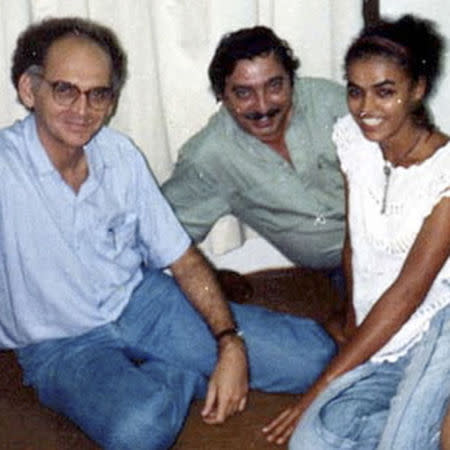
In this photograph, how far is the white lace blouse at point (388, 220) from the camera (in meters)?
1.69

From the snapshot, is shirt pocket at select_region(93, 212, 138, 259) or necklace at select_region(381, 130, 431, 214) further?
shirt pocket at select_region(93, 212, 138, 259)

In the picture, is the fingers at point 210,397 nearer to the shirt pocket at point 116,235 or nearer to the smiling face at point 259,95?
the shirt pocket at point 116,235

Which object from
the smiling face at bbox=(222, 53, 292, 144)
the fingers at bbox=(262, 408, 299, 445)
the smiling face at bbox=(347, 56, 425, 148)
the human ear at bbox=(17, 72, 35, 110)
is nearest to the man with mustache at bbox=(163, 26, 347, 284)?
the smiling face at bbox=(222, 53, 292, 144)

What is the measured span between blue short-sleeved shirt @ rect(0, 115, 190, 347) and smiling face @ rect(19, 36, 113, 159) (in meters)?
0.07

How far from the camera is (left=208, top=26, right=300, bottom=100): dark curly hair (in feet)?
6.77

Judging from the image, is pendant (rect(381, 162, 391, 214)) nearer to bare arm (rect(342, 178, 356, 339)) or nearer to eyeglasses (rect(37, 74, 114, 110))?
bare arm (rect(342, 178, 356, 339))

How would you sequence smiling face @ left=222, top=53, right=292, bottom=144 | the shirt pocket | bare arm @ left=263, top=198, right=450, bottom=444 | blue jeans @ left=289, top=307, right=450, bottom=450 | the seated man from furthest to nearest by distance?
smiling face @ left=222, top=53, right=292, bottom=144 → the shirt pocket → the seated man → bare arm @ left=263, top=198, right=450, bottom=444 → blue jeans @ left=289, top=307, right=450, bottom=450

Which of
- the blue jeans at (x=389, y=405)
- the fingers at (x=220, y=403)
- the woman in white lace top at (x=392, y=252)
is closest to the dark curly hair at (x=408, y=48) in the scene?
the woman in white lace top at (x=392, y=252)

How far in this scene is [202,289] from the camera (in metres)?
1.97

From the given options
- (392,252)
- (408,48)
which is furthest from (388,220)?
(408,48)

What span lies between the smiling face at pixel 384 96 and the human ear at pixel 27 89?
0.64 m

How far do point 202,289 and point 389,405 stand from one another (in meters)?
0.51

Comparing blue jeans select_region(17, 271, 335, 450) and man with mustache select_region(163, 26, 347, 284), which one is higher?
man with mustache select_region(163, 26, 347, 284)

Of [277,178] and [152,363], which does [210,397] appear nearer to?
[152,363]
